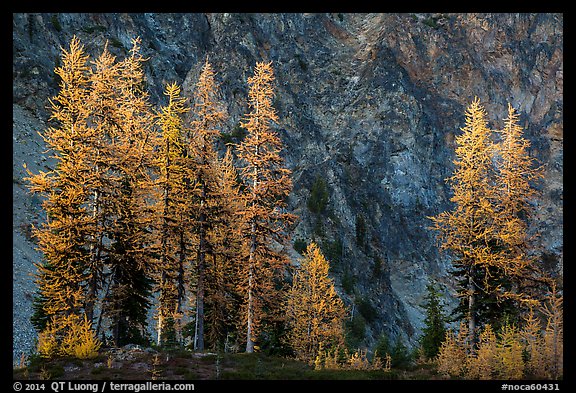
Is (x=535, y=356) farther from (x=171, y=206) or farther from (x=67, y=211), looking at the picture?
(x=67, y=211)

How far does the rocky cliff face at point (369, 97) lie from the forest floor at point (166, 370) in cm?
4901

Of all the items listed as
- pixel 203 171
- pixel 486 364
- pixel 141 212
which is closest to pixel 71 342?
pixel 141 212

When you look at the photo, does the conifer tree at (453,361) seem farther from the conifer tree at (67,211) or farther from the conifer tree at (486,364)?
the conifer tree at (67,211)

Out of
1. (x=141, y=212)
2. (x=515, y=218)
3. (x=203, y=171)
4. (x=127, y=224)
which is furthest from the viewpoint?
(x=203, y=171)

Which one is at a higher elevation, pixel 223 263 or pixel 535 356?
pixel 223 263

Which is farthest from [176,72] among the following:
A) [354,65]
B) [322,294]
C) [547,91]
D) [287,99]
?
[547,91]

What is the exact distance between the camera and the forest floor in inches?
561

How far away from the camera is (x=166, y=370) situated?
51.4ft

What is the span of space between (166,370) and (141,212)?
7.62 m

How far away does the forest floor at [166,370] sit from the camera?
46.8 feet

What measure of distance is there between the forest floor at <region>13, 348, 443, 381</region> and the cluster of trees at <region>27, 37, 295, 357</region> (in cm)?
139

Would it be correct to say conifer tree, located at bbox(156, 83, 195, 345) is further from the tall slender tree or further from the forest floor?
the tall slender tree

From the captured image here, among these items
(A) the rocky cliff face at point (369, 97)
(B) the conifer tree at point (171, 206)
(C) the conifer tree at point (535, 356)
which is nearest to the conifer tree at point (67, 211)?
(B) the conifer tree at point (171, 206)

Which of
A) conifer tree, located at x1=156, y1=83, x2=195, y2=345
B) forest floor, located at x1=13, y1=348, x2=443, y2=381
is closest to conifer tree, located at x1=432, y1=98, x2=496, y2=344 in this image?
forest floor, located at x1=13, y1=348, x2=443, y2=381
